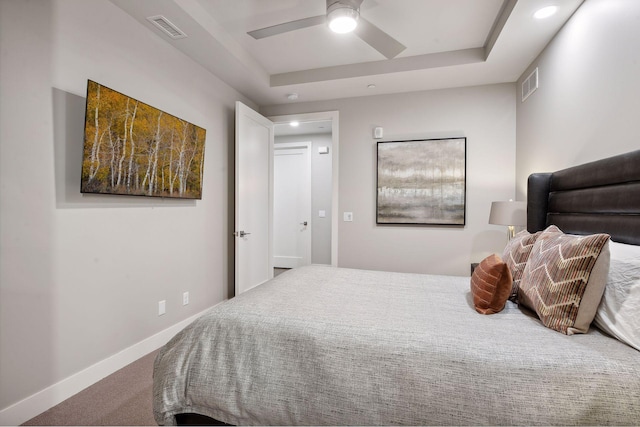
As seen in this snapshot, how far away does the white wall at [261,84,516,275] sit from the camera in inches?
127

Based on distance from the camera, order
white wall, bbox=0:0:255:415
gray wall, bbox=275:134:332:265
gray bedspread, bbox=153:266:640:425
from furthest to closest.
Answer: gray wall, bbox=275:134:332:265
white wall, bbox=0:0:255:415
gray bedspread, bbox=153:266:640:425

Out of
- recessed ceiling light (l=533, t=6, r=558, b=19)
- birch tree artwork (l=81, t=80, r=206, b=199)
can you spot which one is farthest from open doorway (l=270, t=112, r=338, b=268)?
recessed ceiling light (l=533, t=6, r=558, b=19)

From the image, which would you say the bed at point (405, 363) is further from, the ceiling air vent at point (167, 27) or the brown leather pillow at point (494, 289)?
the ceiling air vent at point (167, 27)

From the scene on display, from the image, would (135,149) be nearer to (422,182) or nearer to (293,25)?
(293,25)

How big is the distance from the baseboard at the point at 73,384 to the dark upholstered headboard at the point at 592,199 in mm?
3103

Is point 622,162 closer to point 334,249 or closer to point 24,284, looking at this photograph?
point 334,249

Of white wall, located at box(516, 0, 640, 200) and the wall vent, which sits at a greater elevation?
the wall vent

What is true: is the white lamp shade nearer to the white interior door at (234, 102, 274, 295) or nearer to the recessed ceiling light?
the recessed ceiling light

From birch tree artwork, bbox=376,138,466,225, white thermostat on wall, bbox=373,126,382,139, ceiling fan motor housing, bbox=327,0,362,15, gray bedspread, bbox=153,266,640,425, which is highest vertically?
ceiling fan motor housing, bbox=327,0,362,15

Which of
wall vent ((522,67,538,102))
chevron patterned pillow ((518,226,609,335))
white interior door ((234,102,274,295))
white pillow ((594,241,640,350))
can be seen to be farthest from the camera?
white interior door ((234,102,274,295))

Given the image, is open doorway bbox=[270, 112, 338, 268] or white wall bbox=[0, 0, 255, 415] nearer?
white wall bbox=[0, 0, 255, 415]

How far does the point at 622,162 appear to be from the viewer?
1.42 metres

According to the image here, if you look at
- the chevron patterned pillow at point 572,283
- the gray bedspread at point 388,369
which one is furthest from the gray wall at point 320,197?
the chevron patterned pillow at point 572,283

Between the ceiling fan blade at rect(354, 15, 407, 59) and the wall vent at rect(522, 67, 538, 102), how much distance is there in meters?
1.47
